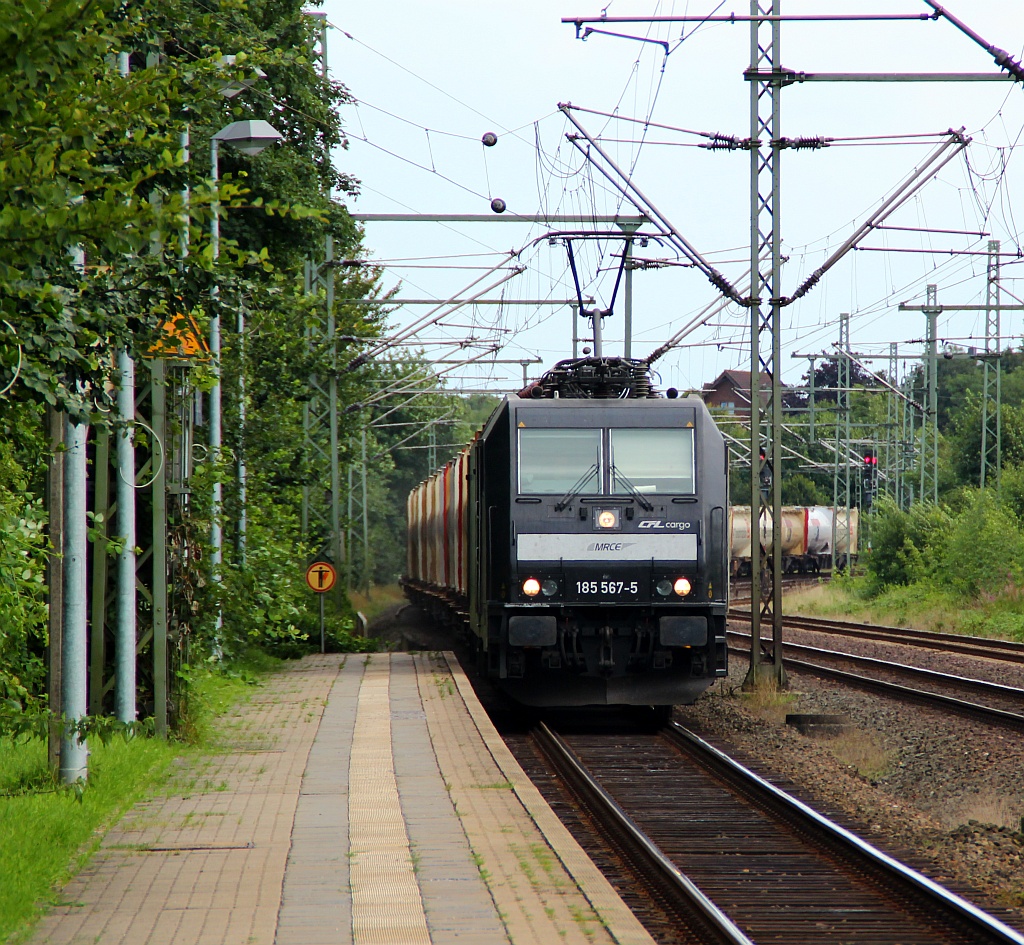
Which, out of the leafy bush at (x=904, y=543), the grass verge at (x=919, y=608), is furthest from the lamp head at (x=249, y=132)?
the leafy bush at (x=904, y=543)

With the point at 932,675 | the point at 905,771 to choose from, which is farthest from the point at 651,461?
the point at 932,675

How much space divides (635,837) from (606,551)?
17.5ft

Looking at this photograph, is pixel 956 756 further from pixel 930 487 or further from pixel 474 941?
pixel 930 487

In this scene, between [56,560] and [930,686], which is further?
[930,686]

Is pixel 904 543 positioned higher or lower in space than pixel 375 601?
higher

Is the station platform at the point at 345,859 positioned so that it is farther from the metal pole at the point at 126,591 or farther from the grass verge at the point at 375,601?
the grass verge at the point at 375,601

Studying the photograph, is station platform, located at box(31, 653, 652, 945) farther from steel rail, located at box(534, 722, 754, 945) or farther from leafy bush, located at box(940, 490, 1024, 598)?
leafy bush, located at box(940, 490, 1024, 598)

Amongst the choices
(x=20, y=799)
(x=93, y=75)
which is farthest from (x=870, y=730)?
(x=93, y=75)

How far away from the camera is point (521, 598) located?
14125 millimetres

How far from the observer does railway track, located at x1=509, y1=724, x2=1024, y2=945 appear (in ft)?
23.5

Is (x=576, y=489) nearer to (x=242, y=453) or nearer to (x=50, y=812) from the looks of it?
(x=50, y=812)

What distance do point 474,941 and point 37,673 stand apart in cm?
670

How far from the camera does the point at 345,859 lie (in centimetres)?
751

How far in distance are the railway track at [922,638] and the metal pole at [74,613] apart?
17.1m
